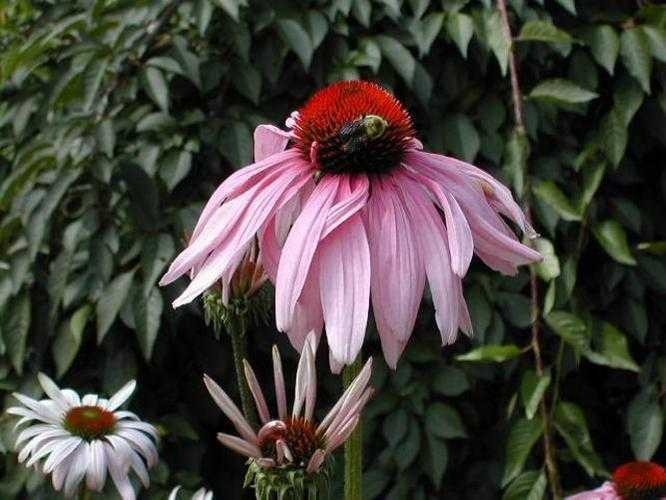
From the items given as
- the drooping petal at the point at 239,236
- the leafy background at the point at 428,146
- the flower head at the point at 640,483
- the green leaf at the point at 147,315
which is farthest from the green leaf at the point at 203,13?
the drooping petal at the point at 239,236

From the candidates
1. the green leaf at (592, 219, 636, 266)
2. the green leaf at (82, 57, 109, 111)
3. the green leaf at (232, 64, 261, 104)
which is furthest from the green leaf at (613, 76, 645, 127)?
the green leaf at (82, 57, 109, 111)

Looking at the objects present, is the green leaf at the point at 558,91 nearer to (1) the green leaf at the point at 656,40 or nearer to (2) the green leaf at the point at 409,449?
(1) the green leaf at the point at 656,40

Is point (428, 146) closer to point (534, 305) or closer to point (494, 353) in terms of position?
point (534, 305)

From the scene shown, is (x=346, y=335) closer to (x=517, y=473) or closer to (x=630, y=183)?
(x=517, y=473)

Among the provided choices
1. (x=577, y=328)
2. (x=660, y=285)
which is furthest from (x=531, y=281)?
(x=660, y=285)

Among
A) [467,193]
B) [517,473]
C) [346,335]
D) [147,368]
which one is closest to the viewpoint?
[346,335]

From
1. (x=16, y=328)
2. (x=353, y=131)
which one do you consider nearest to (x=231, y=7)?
(x=16, y=328)
